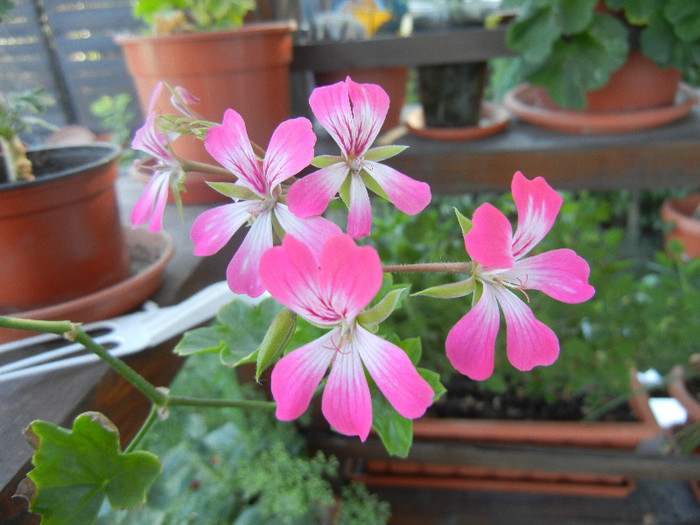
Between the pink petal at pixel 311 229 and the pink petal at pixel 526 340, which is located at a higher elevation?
the pink petal at pixel 311 229

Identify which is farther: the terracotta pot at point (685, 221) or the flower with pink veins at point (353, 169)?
the terracotta pot at point (685, 221)

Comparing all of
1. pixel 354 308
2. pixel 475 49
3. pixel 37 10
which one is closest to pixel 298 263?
pixel 354 308

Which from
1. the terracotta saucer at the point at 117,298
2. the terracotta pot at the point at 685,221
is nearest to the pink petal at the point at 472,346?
the terracotta saucer at the point at 117,298

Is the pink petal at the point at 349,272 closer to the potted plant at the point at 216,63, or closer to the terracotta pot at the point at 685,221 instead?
the potted plant at the point at 216,63

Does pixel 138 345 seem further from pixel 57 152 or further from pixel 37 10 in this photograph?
pixel 37 10

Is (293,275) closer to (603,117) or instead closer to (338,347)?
(338,347)

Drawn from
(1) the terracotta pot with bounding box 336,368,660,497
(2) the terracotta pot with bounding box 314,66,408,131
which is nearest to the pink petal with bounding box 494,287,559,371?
(2) the terracotta pot with bounding box 314,66,408,131

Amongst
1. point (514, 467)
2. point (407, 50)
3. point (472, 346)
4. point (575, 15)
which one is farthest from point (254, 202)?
point (514, 467)
